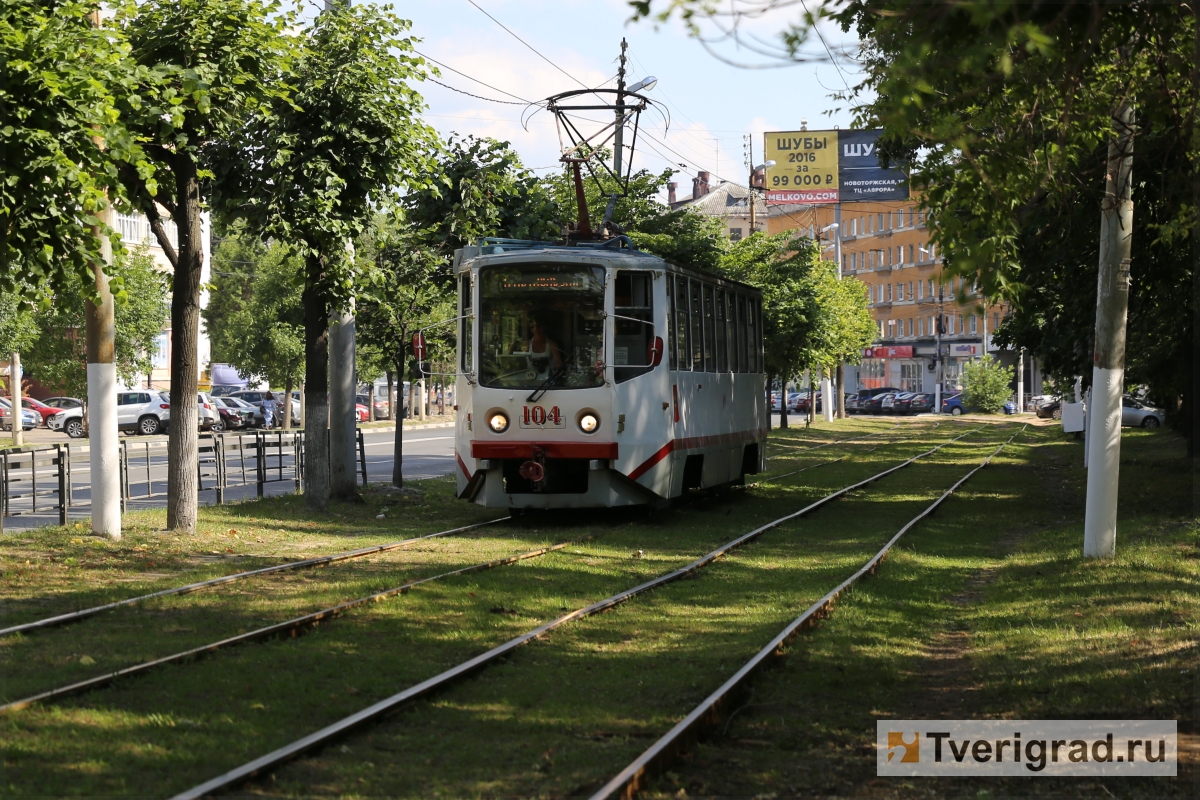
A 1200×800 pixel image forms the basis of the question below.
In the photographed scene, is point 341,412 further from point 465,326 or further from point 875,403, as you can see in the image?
point 875,403

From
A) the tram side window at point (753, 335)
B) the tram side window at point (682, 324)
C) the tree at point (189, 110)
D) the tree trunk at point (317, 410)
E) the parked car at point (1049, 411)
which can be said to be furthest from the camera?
the parked car at point (1049, 411)

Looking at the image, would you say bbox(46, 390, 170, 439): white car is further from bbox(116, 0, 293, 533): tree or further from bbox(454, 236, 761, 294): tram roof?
bbox(116, 0, 293, 533): tree

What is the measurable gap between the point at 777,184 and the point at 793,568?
147 ft

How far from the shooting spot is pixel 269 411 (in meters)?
63.0

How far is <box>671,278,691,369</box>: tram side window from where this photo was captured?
58.3ft

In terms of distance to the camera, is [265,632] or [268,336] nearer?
[265,632]

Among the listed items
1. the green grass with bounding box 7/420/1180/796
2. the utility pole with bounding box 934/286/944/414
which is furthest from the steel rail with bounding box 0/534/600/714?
the utility pole with bounding box 934/286/944/414

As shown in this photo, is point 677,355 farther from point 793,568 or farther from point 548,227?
point 548,227

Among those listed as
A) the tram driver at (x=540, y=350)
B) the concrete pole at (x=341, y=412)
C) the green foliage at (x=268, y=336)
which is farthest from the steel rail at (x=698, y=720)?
the green foliage at (x=268, y=336)

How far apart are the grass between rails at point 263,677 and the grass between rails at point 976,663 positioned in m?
1.20

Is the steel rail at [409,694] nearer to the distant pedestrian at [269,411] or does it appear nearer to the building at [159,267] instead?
the building at [159,267]

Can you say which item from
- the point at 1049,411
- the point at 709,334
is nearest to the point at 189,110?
the point at 709,334

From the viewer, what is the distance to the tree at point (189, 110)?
1428 cm

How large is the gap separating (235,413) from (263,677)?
53.1 meters
